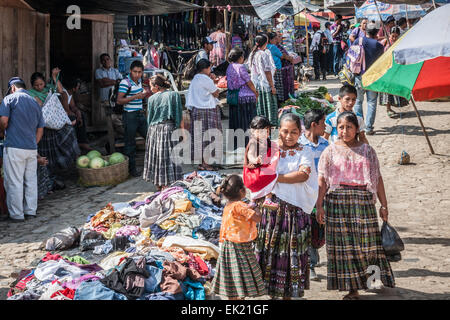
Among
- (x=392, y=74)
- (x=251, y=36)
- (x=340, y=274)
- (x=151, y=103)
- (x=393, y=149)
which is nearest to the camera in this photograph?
(x=340, y=274)

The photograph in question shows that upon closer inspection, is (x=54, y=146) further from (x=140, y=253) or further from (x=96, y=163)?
(x=140, y=253)

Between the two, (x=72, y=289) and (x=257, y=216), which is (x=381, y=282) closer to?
(x=257, y=216)

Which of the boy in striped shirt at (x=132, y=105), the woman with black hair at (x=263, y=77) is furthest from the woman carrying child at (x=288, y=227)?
the woman with black hair at (x=263, y=77)

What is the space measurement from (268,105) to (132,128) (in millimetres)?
3090

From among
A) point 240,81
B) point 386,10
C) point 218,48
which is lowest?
point 240,81

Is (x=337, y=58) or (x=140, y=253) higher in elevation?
(x=337, y=58)

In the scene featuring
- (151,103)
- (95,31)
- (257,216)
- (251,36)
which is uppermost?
(251,36)

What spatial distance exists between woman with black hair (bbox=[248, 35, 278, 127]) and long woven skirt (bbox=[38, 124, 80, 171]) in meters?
3.68

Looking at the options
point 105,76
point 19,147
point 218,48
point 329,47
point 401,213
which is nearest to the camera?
point 401,213

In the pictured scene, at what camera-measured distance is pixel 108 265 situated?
17.2 feet

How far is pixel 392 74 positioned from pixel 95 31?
7.11m

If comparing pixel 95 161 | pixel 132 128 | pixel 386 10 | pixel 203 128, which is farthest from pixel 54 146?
pixel 386 10

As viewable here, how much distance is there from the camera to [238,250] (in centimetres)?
417

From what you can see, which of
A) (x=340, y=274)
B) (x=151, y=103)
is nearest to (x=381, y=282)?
(x=340, y=274)
